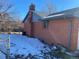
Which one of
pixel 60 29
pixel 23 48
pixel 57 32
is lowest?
pixel 23 48

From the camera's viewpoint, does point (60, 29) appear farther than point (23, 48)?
Yes

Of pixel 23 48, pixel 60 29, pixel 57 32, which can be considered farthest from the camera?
pixel 57 32

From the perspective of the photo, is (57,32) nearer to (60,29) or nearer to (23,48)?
(60,29)

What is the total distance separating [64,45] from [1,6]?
61.0 feet

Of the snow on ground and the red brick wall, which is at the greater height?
the red brick wall

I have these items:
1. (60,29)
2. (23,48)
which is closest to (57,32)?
(60,29)

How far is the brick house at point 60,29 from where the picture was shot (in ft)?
42.2

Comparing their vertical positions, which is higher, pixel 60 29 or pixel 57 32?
pixel 60 29

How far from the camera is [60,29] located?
15242mm

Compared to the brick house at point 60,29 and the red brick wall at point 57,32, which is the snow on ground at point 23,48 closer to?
the red brick wall at point 57,32

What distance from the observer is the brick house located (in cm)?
1286

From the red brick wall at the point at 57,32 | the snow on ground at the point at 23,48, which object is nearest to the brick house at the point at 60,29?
the red brick wall at the point at 57,32

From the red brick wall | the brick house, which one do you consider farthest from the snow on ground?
the brick house

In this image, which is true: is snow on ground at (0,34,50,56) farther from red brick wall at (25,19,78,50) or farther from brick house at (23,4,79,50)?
brick house at (23,4,79,50)
